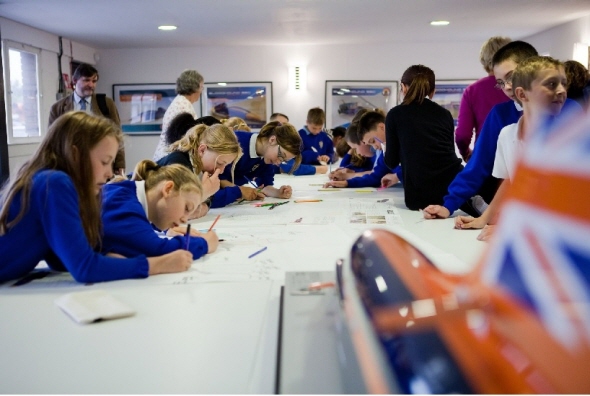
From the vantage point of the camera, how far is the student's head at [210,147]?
2473mm

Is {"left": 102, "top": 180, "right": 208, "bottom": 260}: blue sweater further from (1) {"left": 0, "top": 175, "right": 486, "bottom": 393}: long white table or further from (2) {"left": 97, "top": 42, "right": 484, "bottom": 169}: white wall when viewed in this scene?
(2) {"left": 97, "top": 42, "right": 484, "bottom": 169}: white wall

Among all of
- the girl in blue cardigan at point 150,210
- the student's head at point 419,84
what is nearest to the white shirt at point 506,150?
the student's head at point 419,84

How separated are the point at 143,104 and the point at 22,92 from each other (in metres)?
2.10

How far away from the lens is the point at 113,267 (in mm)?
1321

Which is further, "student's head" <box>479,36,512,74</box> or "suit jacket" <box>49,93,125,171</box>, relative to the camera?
"suit jacket" <box>49,93,125,171</box>

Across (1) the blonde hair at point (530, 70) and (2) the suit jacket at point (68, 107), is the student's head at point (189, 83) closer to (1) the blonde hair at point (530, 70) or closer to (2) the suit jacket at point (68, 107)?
(2) the suit jacket at point (68, 107)

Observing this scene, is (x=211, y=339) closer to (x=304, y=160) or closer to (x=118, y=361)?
(x=118, y=361)

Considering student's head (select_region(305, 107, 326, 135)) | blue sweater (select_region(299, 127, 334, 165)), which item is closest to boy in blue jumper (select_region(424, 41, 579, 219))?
student's head (select_region(305, 107, 326, 135))

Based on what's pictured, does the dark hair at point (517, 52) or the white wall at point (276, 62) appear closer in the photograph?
the dark hair at point (517, 52)

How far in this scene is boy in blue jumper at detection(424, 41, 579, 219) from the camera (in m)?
2.08

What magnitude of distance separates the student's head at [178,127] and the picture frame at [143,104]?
4.74 m

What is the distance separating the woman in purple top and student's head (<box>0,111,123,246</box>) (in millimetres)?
2139

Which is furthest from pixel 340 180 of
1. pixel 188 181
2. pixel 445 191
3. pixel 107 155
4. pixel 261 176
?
pixel 107 155

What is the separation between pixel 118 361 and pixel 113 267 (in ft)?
1.60
